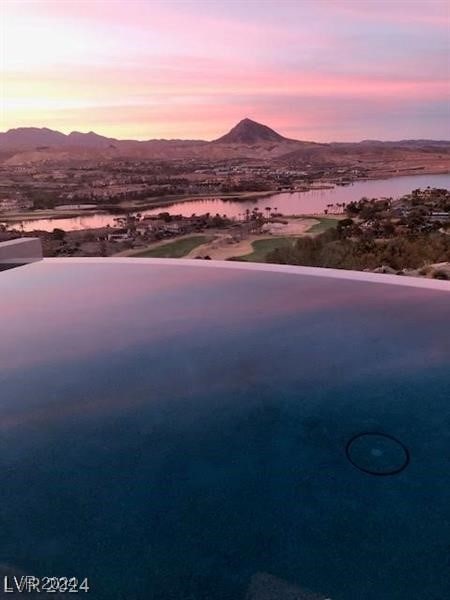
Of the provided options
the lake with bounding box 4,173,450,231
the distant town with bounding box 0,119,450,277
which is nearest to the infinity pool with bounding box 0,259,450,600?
the distant town with bounding box 0,119,450,277

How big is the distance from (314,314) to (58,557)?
426 centimetres

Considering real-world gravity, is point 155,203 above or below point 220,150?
below

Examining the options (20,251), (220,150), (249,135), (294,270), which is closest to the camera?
(294,270)

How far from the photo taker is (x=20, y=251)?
9.29m

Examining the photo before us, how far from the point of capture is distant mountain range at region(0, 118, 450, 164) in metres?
53.7

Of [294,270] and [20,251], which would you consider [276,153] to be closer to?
[20,251]

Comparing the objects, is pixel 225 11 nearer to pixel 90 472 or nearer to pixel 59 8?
pixel 59 8

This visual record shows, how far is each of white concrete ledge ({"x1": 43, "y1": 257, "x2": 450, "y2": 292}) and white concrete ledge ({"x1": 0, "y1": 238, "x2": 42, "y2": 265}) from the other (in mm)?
284

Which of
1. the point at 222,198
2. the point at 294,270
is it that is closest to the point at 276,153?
the point at 222,198

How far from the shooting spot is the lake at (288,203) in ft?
91.0

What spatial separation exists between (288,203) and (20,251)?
29625 millimetres

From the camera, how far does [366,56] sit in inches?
712

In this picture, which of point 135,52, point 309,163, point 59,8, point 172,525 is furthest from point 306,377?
point 309,163

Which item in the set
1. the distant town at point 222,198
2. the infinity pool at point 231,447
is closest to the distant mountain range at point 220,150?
the distant town at point 222,198
